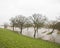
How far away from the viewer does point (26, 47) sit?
2092cm

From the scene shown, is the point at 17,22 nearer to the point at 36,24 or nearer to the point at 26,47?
the point at 36,24

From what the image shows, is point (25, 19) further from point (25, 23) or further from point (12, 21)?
point (12, 21)

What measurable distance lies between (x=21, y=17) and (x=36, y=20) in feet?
74.7

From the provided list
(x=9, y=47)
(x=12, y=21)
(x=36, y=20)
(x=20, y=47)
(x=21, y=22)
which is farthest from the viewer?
(x=12, y=21)

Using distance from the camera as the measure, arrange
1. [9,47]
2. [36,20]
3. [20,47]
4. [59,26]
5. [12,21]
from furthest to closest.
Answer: [12,21]
[59,26]
[36,20]
[20,47]
[9,47]

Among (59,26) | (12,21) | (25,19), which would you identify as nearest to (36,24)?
(59,26)

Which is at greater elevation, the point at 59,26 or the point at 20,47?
the point at 20,47

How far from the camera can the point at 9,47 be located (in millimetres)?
18094

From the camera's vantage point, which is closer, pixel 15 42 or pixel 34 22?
pixel 15 42

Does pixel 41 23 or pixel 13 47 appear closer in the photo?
pixel 13 47

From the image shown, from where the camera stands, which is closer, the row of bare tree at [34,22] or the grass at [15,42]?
the grass at [15,42]

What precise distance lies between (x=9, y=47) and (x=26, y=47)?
3.65m

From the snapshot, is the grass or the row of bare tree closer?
the grass

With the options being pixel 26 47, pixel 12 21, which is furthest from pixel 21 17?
pixel 26 47
